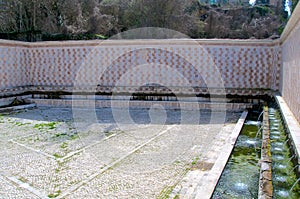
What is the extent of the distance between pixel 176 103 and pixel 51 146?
349cm

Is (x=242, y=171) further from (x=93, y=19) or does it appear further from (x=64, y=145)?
(x=93, y=19)

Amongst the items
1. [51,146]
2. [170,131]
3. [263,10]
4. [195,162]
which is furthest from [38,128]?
[263,10]

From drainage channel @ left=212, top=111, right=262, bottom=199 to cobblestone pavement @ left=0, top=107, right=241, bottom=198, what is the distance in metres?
0.25

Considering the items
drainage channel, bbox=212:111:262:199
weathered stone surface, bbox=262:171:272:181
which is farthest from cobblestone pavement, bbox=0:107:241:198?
weathered stone surface, bbox=262:171:272:181

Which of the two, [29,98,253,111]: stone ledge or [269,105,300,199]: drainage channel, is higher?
[29,98,253,111]: stone ledge

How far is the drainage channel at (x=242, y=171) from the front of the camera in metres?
2.33

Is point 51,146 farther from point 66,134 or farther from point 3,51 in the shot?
point 3,51

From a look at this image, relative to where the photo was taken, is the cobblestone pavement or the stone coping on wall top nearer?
the cobblestone pavement

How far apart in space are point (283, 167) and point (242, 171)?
367 mm

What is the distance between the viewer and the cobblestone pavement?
2676 mm

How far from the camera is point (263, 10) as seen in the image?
26859 mm

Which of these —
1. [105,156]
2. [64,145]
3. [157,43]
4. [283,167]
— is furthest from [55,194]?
[157,43]

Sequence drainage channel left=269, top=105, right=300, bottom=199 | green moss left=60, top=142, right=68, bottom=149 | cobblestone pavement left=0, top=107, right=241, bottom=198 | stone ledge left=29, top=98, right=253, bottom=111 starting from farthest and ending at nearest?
1. stone ledge left=29, top=98, right=253, bottom=111
2. green moss left=60, top=142, right=68, bottom=149
3. cobblestone pavement left=0, top=107, right=241, bottom=198
4. drainage channel left=269, top=105, right=300, bottom=199

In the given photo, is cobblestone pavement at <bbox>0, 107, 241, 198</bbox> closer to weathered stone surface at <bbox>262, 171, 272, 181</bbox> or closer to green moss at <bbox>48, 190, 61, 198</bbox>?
green moss at <bbox>48, 190, 61, 198</bbox>
